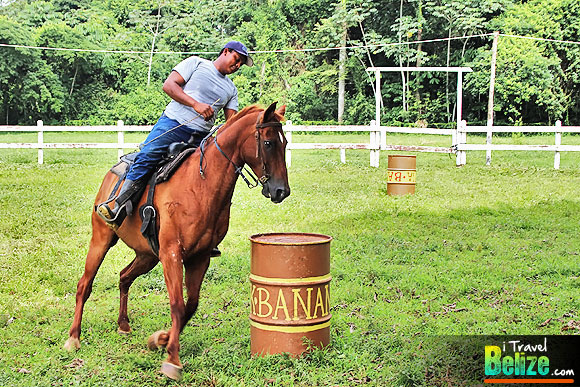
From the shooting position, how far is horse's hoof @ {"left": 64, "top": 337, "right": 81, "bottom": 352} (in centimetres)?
605

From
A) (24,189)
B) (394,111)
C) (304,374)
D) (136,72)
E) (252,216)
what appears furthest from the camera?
(136,72)

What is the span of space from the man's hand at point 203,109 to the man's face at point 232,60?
0.46m

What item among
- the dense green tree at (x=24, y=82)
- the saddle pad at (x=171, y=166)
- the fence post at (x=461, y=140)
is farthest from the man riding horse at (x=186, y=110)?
the dense green tree at (x=24, y=82)

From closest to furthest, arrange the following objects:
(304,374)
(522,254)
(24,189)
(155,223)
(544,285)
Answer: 1. (304,374)
2. (155,223)
3. (544,285)
4. (522,254)
5. (24,189)

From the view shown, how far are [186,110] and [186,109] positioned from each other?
1 centimetres

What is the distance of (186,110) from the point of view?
618cm

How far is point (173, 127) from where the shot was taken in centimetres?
614

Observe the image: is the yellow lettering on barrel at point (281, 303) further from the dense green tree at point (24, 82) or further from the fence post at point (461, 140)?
the dense green tree at point (24, 82)

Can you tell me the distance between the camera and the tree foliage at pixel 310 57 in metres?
43.8

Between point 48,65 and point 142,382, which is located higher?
point 48,65

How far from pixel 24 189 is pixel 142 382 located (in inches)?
467

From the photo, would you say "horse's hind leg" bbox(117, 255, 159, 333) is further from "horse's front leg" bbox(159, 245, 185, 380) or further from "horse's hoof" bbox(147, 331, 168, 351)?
→ "horse's front leg" bbox(159, 245, 185, 380)

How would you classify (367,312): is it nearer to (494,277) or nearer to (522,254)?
(494,277)


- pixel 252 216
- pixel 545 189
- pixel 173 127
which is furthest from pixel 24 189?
pixel 545 189
